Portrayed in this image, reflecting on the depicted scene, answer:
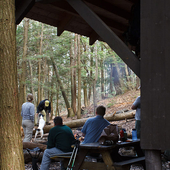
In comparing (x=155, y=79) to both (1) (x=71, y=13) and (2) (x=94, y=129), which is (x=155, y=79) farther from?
(1) (x=71, y=13)

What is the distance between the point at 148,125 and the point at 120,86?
20.4m

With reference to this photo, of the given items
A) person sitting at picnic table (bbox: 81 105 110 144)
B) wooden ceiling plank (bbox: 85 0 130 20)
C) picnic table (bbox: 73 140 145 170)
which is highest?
wooden ceiling plank (bbox: 85 0 130 20)

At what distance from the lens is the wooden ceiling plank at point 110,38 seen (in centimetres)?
357

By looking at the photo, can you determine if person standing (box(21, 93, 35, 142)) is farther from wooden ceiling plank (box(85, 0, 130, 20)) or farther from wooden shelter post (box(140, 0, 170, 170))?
wooden shelter post (box(140, 0, 170, 170))

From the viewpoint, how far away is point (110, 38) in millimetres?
3721

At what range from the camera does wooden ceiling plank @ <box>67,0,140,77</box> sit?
11.7ft

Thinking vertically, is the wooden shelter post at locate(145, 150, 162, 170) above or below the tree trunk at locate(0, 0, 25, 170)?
below

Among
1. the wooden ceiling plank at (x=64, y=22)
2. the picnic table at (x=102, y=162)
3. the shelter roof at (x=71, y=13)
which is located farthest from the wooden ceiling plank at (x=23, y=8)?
the picnic table at (x=102, y=162)

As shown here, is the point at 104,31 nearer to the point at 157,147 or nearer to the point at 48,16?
the point at 157,147

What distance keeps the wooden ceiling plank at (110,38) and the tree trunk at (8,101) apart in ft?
4.18

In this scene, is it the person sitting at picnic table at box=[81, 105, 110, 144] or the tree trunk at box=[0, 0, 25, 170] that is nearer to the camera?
the tree trunk at box=[0, 0, 25, 170]

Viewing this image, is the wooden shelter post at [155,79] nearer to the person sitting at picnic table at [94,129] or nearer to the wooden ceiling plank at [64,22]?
the person sitting at picnic table at [94,129]

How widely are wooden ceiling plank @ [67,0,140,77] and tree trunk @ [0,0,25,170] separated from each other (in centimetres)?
127

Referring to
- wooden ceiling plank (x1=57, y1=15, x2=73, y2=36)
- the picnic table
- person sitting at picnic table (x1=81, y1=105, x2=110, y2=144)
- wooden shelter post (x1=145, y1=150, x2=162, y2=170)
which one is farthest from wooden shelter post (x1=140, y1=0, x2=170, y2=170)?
wooden ceiling plank (x1=57, y1=15, x2=73, y2=36)
